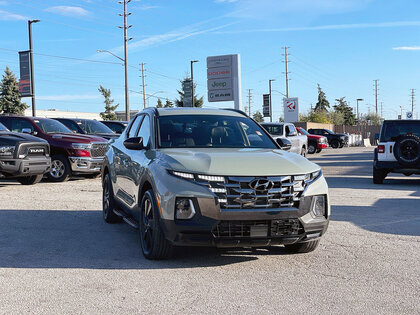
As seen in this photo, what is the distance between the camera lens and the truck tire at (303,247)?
5.91 metres

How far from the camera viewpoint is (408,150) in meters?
13.7

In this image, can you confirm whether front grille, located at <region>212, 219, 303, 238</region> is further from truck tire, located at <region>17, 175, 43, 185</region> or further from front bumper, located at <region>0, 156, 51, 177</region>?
truck tire, located at <region>17, 175, 43, 185</region>

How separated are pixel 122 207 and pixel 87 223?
3.36 feet

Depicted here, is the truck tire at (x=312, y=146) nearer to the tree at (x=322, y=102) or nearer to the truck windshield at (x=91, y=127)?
the truck windshield at (x=91, y=127)

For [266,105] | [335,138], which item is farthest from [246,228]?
[266,105]

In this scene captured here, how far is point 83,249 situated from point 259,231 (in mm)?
2270

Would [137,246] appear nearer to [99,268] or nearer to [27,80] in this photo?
[99,268]

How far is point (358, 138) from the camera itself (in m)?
58.7

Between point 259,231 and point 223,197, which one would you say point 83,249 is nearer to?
point 223,197

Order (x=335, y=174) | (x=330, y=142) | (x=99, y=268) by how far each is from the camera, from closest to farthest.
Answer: (x=99, y=268) → (x=335, y=174) → (x=330, y=142)

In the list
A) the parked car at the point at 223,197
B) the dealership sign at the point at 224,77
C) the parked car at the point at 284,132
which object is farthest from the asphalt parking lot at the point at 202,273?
the dealership sign at the point at 224,77

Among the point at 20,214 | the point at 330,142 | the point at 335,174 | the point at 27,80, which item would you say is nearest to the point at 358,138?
the point at 330,142

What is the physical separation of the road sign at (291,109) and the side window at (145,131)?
189ft

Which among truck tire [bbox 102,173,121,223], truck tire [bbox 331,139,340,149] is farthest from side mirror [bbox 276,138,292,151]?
truck tire [bbox 331,139,340,149]
